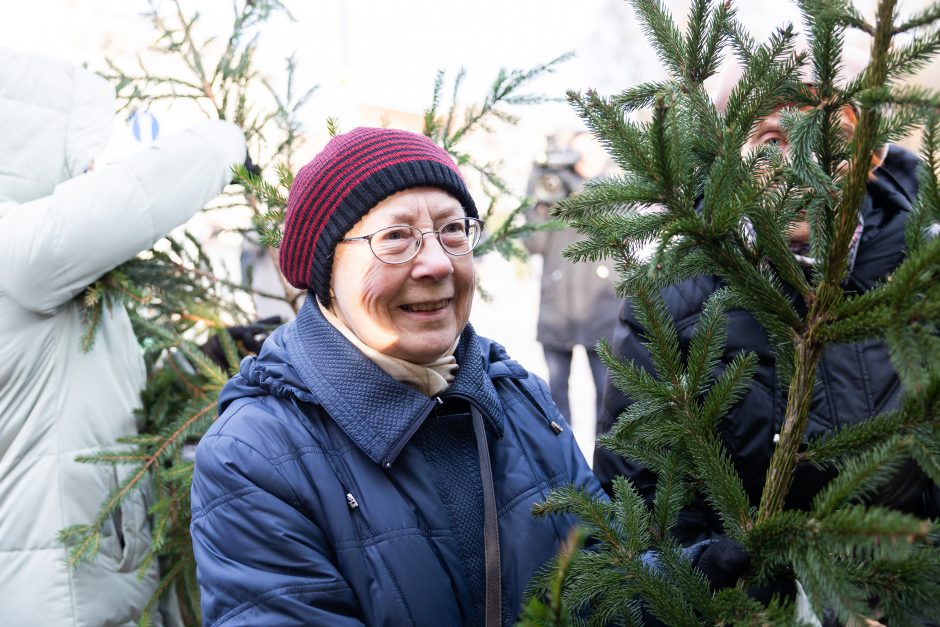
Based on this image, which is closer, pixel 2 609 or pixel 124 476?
pixel 2 609

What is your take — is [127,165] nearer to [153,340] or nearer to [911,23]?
[153,340]

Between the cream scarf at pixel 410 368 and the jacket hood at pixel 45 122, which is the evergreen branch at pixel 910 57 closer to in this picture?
the cream scarf at pixel 410 368

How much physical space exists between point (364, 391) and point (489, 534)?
372 millimetres

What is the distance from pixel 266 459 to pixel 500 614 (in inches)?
21.0

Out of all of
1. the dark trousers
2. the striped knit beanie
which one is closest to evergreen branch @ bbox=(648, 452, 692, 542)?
the striped knit beanie

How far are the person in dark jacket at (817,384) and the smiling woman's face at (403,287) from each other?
481 millimetres

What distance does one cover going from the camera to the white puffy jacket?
7.26 feet

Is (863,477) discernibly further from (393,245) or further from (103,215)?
(103,215)

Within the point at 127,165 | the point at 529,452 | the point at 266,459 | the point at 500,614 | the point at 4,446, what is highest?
the point at 127,165

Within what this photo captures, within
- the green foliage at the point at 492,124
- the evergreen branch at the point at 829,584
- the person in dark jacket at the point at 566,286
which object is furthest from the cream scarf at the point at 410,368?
the person in dark jacket at the point at 566,286

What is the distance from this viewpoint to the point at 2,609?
2.23 metres

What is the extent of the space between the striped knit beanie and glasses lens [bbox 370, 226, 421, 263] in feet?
0.22

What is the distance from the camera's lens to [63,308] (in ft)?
7.80

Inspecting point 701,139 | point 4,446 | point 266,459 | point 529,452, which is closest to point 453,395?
point 529,452
